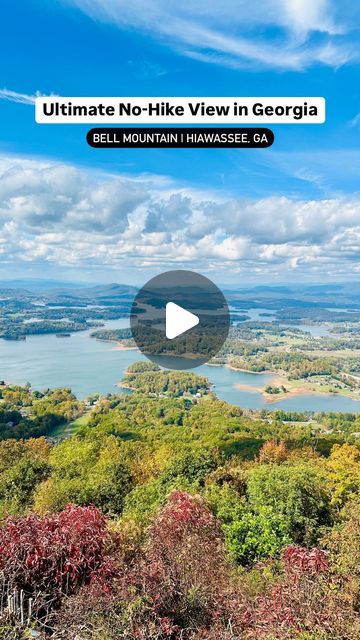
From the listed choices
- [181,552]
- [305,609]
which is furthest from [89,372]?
[305,609]

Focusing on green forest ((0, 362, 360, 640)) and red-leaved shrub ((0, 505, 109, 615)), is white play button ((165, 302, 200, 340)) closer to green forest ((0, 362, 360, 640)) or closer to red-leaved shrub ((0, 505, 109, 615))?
green forest ((0, 362, 360, 640))

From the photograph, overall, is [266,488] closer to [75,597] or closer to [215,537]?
[215,537]

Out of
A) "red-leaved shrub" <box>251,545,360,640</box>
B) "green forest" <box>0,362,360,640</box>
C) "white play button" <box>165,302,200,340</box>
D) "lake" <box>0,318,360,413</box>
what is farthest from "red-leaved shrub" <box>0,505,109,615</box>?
"lake" <box>0,318,360,413</box>

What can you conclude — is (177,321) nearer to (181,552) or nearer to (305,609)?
(181,552)

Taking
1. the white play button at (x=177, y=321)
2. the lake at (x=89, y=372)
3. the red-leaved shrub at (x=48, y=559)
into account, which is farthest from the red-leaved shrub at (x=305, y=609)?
the lake at (x=89, y=372)

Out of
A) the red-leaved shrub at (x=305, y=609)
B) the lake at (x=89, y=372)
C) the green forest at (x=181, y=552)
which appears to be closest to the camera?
the red-leaved shrub at (x=305, y=609)

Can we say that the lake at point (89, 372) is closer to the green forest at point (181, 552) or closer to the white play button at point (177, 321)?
the green forest at point (181, 552)
